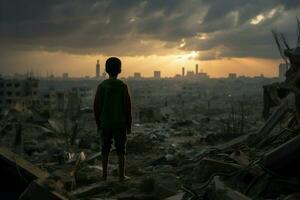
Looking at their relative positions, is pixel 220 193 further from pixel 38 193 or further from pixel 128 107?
pixel 128 107

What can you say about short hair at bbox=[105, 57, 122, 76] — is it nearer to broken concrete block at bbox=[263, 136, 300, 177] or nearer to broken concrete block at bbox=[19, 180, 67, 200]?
broken concrete block at bbox=[19, 180, 67, 200]

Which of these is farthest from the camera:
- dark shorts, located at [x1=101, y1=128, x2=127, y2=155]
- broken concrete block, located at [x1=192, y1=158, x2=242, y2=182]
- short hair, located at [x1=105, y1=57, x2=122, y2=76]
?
dark shorts, located at [x1=101, y1=128, x2=127, y2=155]

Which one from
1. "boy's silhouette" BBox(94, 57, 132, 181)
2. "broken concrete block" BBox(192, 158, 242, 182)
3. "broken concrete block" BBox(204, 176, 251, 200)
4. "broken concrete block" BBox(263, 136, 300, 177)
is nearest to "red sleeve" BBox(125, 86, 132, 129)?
"boy's silhouette" BBox(94, 57, 132, 181)

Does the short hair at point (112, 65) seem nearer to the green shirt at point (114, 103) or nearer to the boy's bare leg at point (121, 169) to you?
the green shirt at point (114, 103)

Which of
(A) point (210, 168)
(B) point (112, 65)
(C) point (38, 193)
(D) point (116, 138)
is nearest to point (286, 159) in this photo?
(A) point (210, 168)

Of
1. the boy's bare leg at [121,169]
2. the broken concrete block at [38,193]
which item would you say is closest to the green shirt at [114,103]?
the boy's bare leg at [121,169]

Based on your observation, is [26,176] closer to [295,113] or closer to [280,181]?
[280,181]

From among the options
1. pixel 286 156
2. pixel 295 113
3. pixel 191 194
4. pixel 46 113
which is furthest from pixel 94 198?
pixel 46 113
